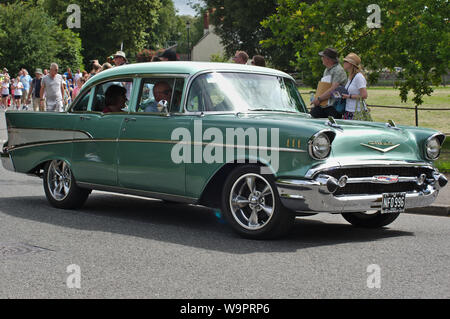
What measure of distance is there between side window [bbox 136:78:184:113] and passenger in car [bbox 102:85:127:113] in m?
0.51

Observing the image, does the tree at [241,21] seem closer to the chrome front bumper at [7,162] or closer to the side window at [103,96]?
the chrome front bumper at [7,162]

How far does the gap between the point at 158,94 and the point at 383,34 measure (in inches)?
510

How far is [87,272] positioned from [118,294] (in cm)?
80

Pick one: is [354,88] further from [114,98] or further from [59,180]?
[59,180]

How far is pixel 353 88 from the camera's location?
424 inches

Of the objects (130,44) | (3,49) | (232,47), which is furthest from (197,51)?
(3,49)

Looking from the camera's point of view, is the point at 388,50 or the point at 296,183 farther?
the point at 388,50

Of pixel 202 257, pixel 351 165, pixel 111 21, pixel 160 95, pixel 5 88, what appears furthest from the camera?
pixel 111 21

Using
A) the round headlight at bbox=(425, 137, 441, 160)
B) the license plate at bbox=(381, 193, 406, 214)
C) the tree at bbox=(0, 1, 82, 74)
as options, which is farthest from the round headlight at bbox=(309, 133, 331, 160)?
the tree at bbox=(0, 1, 82, 74)

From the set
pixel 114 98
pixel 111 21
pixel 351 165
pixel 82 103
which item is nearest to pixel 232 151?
pixel 351 165

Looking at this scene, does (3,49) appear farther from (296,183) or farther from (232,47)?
(296,183)

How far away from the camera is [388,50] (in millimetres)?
20203

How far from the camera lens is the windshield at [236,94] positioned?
804 cm

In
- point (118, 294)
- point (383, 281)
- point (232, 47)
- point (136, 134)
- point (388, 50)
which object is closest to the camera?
point (118, 294)
